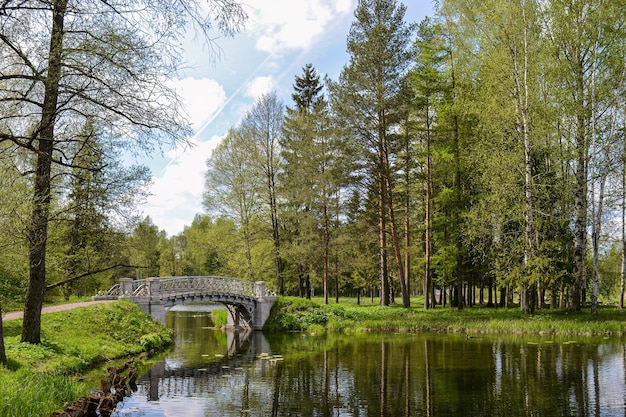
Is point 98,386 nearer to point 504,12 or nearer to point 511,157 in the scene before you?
point 511,157

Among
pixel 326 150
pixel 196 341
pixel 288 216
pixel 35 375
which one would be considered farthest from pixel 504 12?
pixel 35 375

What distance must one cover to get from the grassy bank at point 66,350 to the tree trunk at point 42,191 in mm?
802

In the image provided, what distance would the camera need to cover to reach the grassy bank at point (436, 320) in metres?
20.2

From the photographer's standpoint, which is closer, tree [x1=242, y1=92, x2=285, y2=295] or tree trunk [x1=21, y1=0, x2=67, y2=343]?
tree trunk [x1=21, y1=0, x2=67, y2=343]

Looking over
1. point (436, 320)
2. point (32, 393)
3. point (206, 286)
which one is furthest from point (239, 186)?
point (32, 393)

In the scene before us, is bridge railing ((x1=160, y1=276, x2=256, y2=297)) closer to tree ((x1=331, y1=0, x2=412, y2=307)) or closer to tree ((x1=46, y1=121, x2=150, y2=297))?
tree ((x1=46, y1=121, x2=150, y2=297))

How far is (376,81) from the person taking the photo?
2627cm

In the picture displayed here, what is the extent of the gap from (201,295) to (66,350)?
10910mm

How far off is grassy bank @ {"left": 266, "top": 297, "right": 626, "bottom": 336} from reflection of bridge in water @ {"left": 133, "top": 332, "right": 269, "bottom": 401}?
257 inches

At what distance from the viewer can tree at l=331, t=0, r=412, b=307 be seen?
26156 millimetres

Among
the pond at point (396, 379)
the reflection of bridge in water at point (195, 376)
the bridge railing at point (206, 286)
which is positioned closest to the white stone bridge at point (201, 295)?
the bridge railing at point (206, 286)

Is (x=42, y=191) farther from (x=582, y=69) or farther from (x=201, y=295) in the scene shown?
(x=582, y=69)

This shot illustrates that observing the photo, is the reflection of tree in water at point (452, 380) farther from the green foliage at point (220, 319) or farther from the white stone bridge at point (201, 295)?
the green foliage at point (220, 319)

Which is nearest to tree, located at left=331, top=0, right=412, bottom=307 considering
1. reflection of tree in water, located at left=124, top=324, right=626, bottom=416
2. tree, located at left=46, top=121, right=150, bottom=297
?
reflection of tree in water, located at left=124, top=324, right=626, bottom=416
